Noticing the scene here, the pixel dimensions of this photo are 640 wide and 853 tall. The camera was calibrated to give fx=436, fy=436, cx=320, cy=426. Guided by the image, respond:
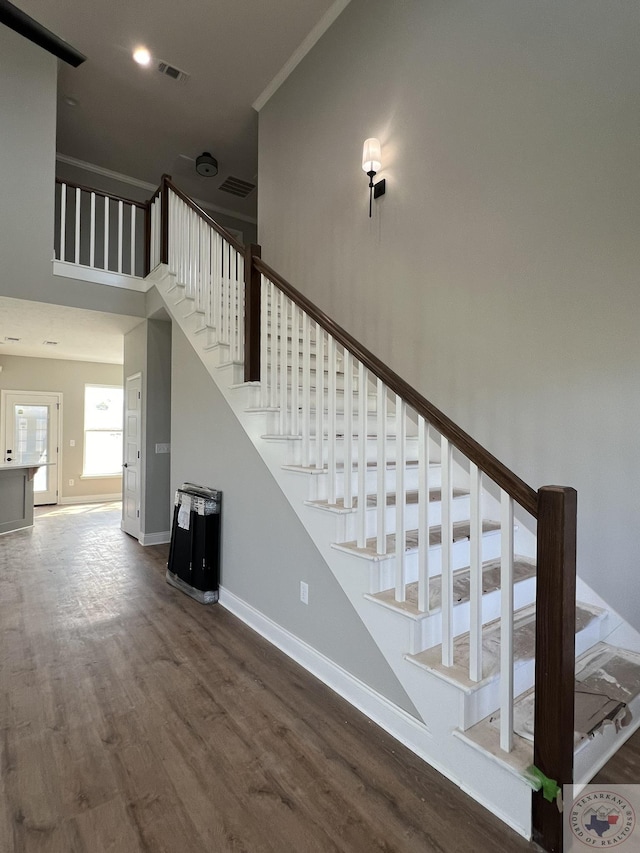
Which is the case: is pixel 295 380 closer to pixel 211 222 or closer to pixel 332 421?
pixel 332 421

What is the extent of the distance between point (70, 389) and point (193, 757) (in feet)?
26.3

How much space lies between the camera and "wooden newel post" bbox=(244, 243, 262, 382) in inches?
111

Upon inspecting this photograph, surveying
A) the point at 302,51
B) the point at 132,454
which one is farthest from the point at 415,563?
the point at 302,51

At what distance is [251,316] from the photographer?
2.85m

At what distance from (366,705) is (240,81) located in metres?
5.79

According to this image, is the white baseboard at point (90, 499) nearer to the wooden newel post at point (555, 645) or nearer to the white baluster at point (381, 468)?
the white baluster at point (381, 468)

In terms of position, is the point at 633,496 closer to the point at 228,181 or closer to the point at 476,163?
the point at 476,163

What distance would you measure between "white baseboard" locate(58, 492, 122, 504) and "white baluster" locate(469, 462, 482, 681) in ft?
26.9

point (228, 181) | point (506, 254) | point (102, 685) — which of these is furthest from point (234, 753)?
point (228, 181)

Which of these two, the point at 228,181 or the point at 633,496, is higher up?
the point at 228,181

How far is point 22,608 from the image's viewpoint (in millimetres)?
3230

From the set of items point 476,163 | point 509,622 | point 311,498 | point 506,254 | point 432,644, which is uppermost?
point 476,163

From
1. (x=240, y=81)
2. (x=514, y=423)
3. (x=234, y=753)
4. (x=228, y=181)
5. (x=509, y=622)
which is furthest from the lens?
(x=228, y=181)

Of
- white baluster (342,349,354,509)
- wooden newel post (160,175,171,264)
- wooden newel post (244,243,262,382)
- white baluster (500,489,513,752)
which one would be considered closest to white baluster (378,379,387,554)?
white baluster (342,349,354,509)
